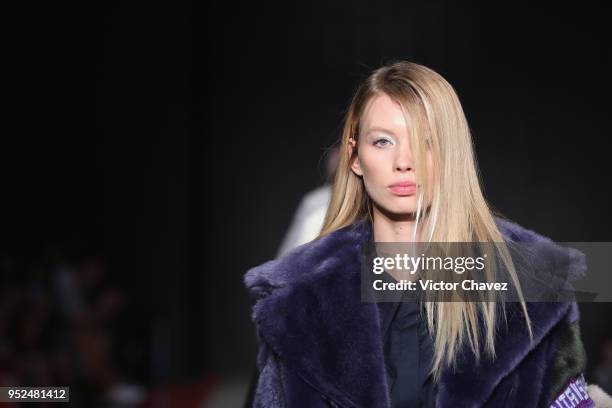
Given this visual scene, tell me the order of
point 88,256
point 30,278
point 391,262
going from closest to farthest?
1. point 391,262
2. point 30,278
3. point 88,256

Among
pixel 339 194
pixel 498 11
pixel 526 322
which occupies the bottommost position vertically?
pixel 526 322

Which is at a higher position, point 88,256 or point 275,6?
point 275,6

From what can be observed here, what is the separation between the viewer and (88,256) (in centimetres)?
643

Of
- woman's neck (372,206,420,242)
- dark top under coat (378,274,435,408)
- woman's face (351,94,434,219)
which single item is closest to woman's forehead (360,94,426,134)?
woman's face (351,94,434,219)

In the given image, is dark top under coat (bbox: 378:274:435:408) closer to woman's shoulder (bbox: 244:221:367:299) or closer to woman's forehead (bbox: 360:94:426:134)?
woman's shoulder (bbox: 244:221:367:299)

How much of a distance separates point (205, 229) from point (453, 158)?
5.53 m

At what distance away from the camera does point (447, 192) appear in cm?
203

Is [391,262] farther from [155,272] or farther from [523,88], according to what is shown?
[155,272]

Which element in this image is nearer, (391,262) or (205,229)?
(391,262)

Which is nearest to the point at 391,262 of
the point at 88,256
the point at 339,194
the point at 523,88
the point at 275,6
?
the point at 339,194

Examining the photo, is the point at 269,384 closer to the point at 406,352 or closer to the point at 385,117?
the point at 406,352

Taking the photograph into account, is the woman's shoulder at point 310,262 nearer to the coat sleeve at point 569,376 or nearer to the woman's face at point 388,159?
the woman's face at point 388,159

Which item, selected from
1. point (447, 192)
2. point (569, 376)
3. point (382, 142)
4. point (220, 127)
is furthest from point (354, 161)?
point (220, 127)

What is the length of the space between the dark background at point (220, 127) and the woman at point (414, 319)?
9.97ft
